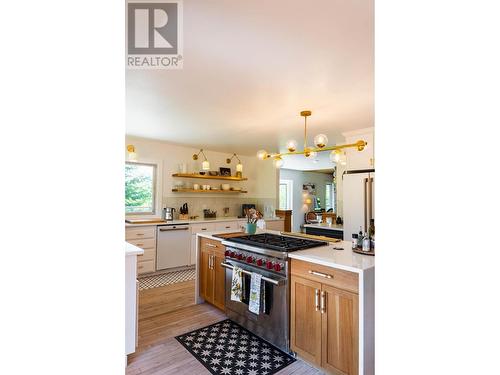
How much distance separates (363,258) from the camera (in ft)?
6.66

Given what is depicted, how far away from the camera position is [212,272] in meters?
3.14

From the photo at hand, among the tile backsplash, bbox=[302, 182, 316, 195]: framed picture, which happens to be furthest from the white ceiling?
bbox=[302, 182, 316, 195]: framed picture

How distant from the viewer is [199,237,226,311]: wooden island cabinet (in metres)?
3.01

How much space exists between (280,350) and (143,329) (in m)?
1.40

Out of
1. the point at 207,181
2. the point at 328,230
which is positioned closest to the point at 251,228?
the point at 328,230

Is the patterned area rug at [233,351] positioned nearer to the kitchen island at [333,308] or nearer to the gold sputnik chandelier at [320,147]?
the kitchen island at [333,308]

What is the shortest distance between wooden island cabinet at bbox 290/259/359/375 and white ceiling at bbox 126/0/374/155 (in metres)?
1.54

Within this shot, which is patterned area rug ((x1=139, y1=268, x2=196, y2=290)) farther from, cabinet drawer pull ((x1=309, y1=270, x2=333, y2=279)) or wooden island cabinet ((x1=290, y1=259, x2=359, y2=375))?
cabinet drawer pull ((x1=309, y1=270, x2=333, y2=279))

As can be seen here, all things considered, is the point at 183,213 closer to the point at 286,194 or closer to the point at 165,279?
the point at 165,279
